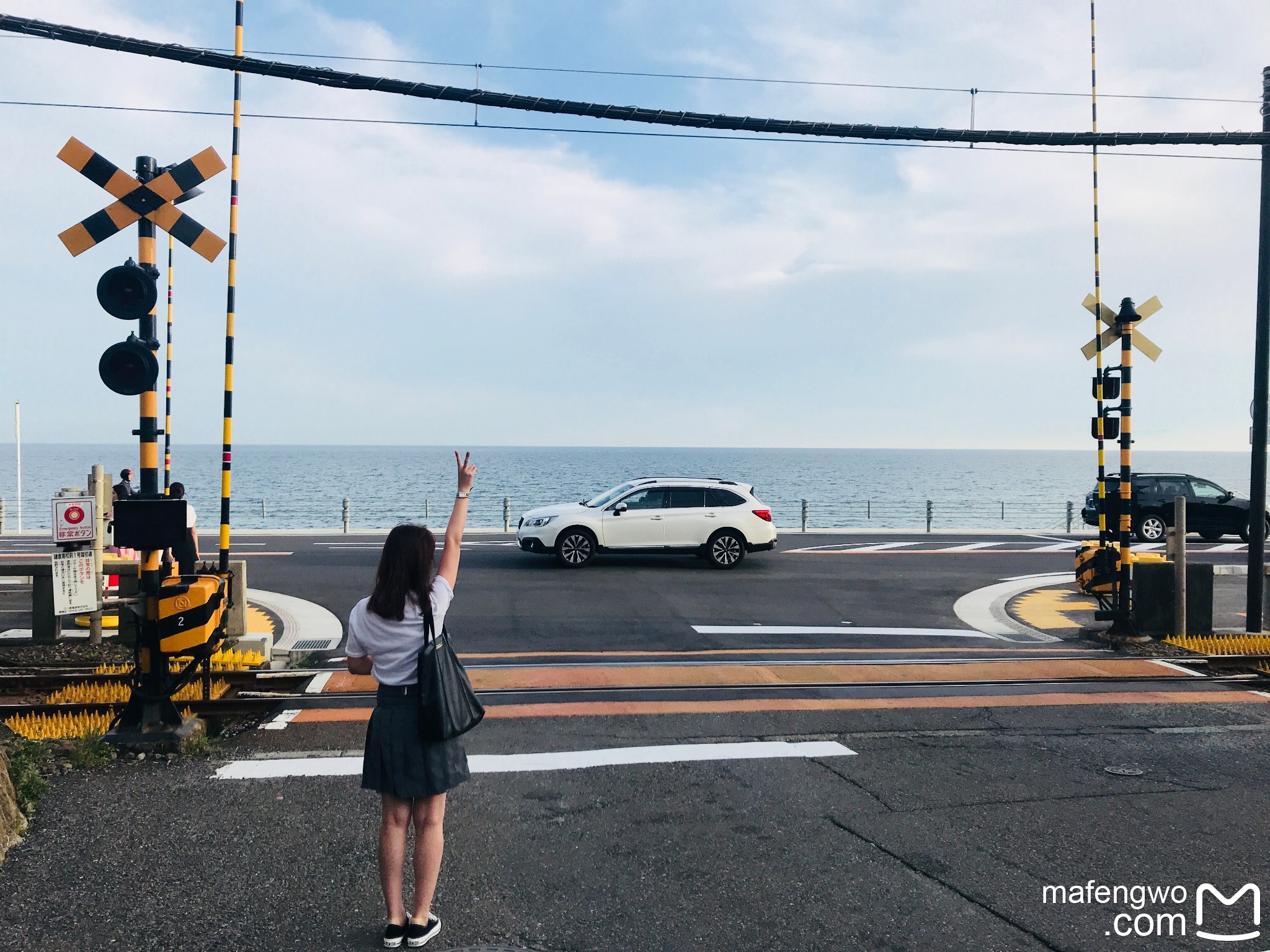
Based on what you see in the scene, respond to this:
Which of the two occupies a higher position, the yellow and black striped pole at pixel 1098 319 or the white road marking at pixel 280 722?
the yellow and black striped pole at pixel 1098 319

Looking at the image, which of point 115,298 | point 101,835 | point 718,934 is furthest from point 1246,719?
point 115,298

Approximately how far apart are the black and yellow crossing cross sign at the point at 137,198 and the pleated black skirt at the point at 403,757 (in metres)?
4.28

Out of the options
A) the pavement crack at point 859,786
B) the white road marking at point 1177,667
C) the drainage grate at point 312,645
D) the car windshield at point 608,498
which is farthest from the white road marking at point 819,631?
the car windshield at point 608,498

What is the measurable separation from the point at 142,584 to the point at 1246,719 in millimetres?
8531

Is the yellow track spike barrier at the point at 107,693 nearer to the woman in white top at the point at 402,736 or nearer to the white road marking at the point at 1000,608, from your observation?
the woman in white top at the point at 402,736

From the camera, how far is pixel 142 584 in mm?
6309

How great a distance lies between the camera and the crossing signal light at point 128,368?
6.00 meters

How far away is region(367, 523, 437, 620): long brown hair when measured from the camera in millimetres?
3764

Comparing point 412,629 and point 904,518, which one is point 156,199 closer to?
point 412,629

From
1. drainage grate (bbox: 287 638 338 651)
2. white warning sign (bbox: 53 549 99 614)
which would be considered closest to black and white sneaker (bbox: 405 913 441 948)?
drainage grate (bbox: 287 638 338 651)

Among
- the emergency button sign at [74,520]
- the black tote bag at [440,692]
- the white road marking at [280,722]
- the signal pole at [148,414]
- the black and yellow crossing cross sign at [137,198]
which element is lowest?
the white road marking at [280,722]

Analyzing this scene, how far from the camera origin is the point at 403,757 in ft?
12.3

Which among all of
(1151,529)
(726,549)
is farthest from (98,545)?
(1151,529)

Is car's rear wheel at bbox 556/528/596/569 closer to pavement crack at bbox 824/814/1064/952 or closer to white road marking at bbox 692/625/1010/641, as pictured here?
white road marking at bbox 692/625/1010/641
